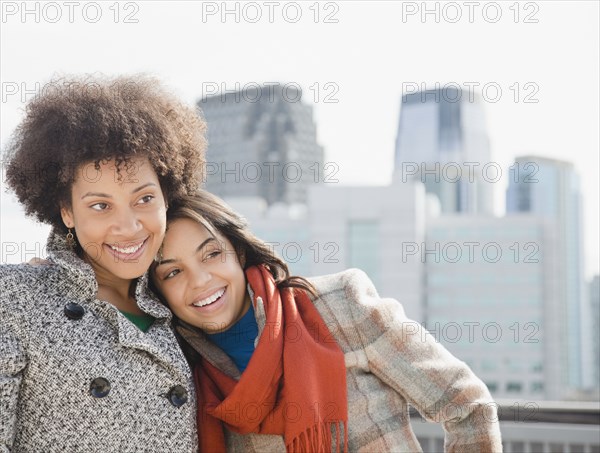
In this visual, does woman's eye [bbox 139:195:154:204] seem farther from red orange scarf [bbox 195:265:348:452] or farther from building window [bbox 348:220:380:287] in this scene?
building window [bbox 348:220:380:287]

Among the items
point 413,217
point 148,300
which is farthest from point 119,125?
point 413,217

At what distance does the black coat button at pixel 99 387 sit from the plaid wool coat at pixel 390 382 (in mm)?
397

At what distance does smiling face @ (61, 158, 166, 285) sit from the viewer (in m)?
2.02

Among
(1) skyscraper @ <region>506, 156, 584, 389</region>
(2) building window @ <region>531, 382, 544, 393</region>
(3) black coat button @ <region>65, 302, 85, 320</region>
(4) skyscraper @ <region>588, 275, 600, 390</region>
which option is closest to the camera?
(3) black coat button @ <region>65, 302, 85, 320</region>

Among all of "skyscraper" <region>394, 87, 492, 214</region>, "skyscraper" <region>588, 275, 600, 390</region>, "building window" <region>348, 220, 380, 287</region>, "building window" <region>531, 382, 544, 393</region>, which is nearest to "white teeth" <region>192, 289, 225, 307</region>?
"building window" <region>348, 220, 380, 287</region>

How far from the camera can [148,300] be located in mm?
2195

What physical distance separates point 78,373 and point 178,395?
277 mm

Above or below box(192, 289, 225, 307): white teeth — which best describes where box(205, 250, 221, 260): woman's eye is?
above

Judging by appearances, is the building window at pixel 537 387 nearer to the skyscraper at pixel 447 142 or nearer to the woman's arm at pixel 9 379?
the skyscraper at pixel 447 142

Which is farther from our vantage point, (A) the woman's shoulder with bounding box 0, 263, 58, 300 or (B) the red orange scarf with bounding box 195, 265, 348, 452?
(B) the red orange scarf with bounding box 195, 265, 348, 452

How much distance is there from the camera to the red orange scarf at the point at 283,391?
2.17 meters

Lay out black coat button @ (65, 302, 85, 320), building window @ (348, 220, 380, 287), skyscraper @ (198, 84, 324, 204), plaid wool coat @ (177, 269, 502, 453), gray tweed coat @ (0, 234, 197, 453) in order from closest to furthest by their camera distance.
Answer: gray tweed coat @ (0, 234, 197, 453) → black coat button @ (65, 302, 85, 320) → plaid wool coat @ (177, 269, 502, 453) → building window @ (348, 220, 380, 287) → skyscraper @ (198, 84, 324, 204)

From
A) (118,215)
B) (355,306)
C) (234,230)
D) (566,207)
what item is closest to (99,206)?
(118,215)

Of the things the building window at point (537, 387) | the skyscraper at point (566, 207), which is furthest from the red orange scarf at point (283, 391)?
the skyscraper at point (566, 207)
